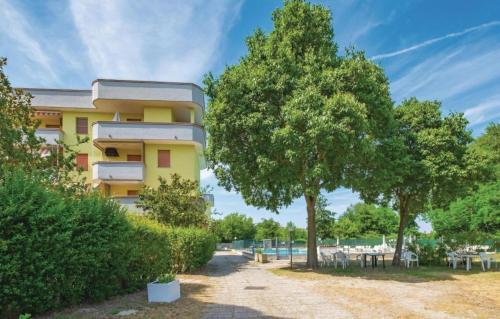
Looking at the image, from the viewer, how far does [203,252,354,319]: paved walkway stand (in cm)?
920

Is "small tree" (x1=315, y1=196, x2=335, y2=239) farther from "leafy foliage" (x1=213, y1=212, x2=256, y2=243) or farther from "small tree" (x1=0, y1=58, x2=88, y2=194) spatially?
"small tree" (x1=0, y1=58, x2=88, y2=194)

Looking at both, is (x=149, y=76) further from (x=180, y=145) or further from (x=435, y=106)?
(x=435, y=106)

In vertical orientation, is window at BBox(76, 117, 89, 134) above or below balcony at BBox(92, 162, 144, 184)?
above

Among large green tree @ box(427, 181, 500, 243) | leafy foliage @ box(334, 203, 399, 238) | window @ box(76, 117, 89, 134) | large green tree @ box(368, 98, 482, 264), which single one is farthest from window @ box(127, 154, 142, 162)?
leafy foliage @ box(334, 203, 399, 238)

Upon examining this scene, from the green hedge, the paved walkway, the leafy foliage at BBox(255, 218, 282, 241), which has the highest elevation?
the green hedge

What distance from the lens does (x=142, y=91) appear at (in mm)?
28062

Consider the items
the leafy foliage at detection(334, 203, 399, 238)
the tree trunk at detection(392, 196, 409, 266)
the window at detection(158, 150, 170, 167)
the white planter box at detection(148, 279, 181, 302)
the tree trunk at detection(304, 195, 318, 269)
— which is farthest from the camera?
the leafy foliage at detection(334, 203, 399, 238)

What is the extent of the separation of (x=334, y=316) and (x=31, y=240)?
249 inches

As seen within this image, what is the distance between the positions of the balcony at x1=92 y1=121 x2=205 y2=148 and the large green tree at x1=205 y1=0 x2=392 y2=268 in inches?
329

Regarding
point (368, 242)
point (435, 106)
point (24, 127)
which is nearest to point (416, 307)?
point (24, 127)

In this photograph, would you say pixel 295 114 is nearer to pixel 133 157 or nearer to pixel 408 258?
pixel 408 258

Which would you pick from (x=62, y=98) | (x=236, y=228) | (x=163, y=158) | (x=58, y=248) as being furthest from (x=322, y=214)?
(x=58, y=248)

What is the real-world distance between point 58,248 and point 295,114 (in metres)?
11.1

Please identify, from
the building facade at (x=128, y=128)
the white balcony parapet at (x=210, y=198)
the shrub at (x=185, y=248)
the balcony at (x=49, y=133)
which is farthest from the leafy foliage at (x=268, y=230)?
the shrub at (x=185, y=248)
